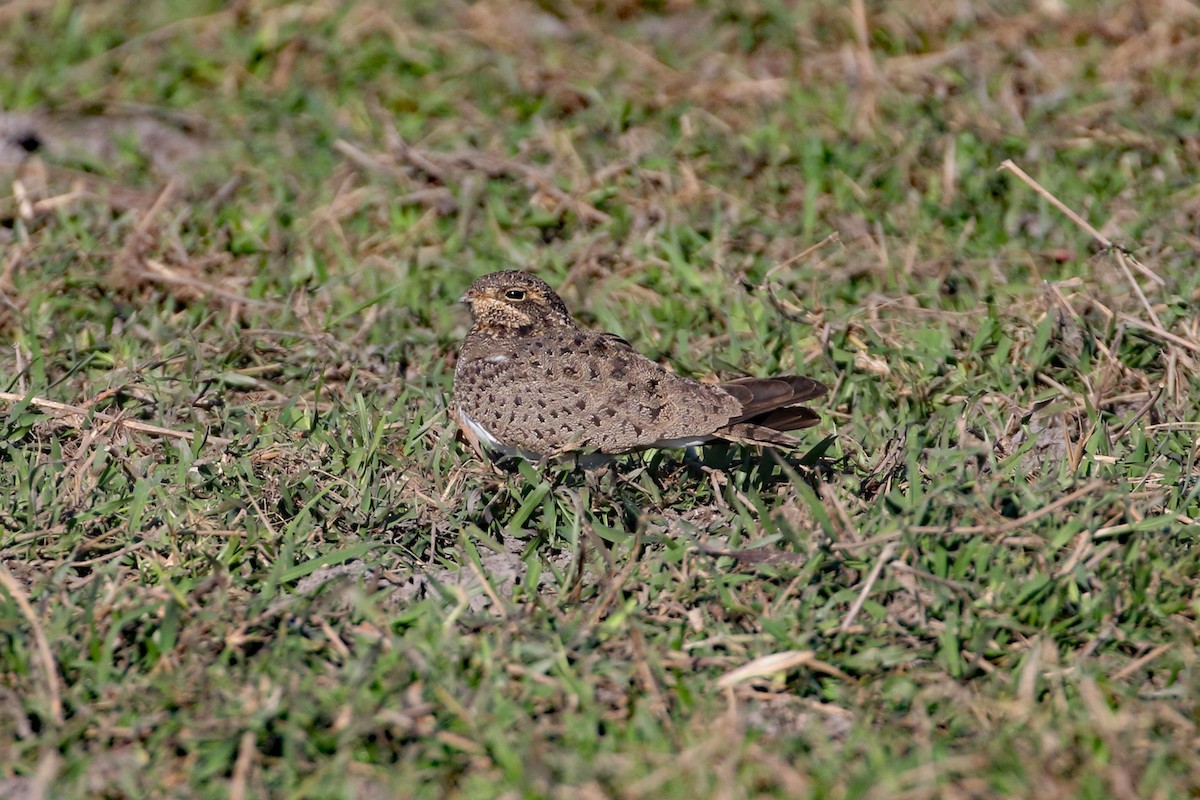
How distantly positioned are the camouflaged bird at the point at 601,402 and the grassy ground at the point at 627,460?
5.8 inches

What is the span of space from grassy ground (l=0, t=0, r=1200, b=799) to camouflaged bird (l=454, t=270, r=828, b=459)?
149mm

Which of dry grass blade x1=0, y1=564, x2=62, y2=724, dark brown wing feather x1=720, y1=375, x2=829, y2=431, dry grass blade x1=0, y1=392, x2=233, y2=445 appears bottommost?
dry grass blade x1=0, y1=392, x2=233, y2=445

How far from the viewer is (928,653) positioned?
3.69 metres

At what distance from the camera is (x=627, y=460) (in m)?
4.77

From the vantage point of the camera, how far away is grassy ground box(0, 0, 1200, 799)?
338 cm

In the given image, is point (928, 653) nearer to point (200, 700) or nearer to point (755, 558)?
point (755, 558)

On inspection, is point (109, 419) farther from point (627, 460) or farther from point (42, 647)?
point (627, 460)

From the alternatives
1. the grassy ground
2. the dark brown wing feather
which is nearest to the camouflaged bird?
the dark brown wing feather

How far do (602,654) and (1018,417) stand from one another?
1.92m

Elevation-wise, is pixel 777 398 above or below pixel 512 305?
above

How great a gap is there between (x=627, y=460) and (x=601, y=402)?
315 mm

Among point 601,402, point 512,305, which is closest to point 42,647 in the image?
point 601,402

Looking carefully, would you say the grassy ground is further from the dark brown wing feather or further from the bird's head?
the bird's head

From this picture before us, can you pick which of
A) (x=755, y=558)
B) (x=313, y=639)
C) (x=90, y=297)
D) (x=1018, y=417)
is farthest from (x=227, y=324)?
(x=1018, y=417)
